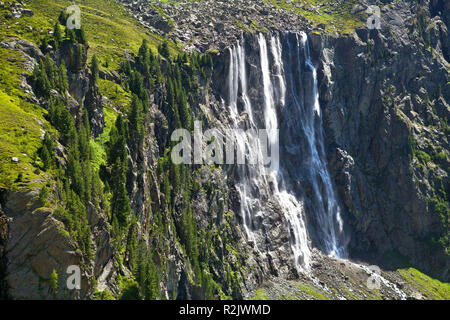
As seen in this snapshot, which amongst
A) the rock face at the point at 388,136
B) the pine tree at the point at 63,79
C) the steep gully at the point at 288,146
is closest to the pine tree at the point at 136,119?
the pine tree at the point at 63,79

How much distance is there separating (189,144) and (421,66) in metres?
112

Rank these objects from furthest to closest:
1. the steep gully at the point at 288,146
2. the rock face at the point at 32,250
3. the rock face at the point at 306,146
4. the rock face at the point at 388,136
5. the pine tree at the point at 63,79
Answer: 1. the rock face at the point at 388,136
2. the steep gully at the point at 288,146
3. the rock face at the point at 306,146
4. the pine tree at the point at 63,79
5. the rock face at the point at 32,250

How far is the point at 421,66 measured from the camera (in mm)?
178500

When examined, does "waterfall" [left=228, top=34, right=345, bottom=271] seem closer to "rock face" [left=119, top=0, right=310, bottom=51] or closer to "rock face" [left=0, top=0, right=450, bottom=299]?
"rock face" [left=0, top=0, right=450, bottom=299]

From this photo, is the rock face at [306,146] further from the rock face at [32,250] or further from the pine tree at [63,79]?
the rock face at [32,250]

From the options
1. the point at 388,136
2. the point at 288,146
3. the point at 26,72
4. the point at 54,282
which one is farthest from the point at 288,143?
the point at 54,282

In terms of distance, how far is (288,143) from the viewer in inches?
5817

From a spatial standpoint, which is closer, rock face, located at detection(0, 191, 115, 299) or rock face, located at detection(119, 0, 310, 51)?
rock face, located at detection(0, 191, 115, 299)

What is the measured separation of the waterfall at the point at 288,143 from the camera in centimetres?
13150

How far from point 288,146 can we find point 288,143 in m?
1.01

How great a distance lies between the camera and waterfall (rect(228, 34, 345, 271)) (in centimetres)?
13150

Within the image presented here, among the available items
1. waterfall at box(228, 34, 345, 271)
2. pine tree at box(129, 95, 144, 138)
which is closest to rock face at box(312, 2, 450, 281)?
waterfall at box(228, 34, 345, 271)

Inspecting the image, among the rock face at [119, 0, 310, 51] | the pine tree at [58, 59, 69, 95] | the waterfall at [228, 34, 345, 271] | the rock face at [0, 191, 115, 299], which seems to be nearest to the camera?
the rock face at [0, 191, 115, 299]

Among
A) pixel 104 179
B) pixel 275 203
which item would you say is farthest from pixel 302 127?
pixel 104 179
